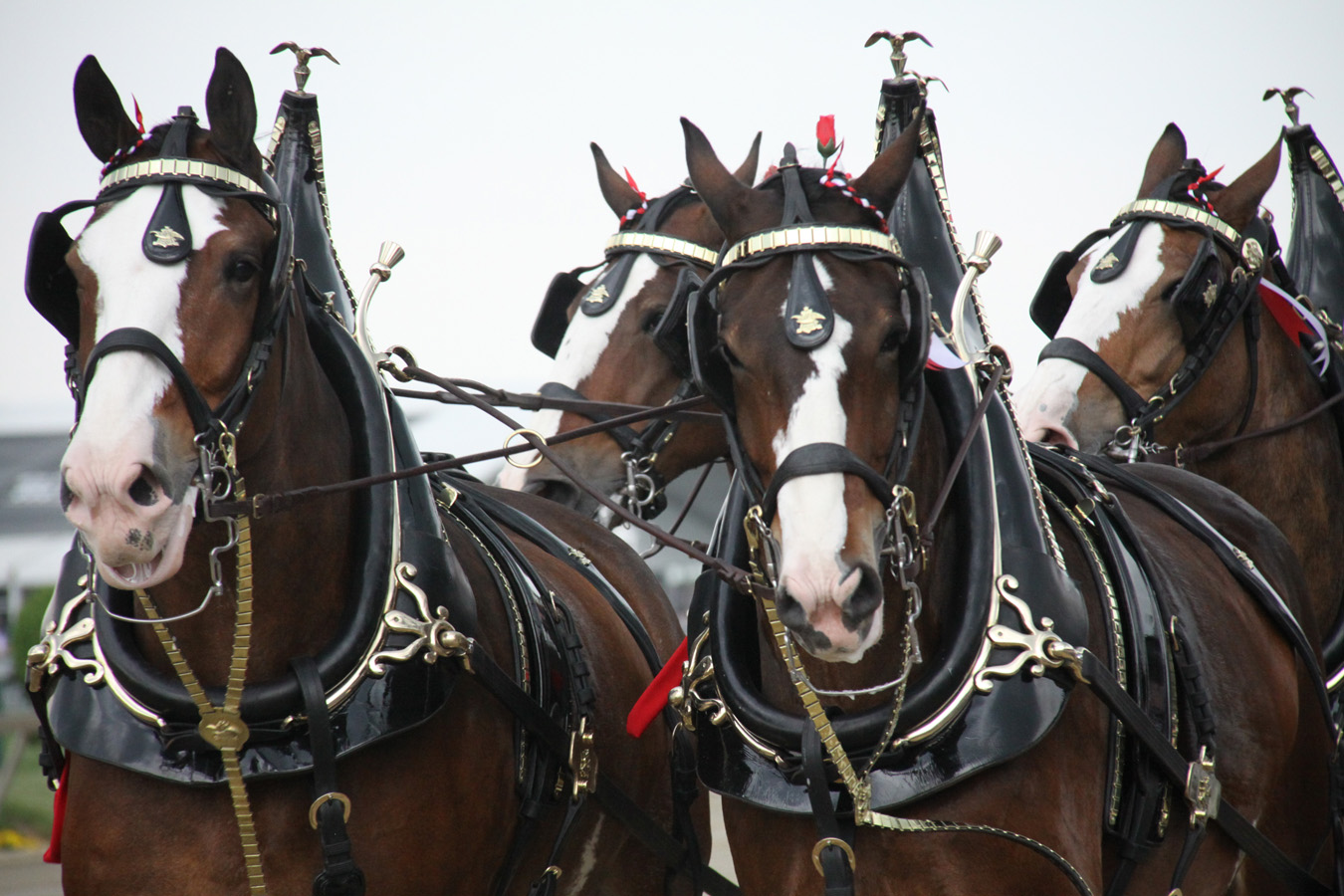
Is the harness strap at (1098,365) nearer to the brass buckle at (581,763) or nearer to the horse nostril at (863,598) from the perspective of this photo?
the brass buckle at (581,763)

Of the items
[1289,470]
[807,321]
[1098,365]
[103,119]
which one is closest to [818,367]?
[807,321]

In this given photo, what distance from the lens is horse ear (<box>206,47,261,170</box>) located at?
8.63 ft

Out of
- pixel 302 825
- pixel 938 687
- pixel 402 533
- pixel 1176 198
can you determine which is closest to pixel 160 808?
pixel 302 825

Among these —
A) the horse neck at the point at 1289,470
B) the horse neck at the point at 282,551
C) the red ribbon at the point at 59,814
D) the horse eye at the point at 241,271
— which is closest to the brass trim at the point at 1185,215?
the horse neck at the point at 1289,470

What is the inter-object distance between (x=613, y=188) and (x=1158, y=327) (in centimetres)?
223

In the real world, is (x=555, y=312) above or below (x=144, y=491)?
above

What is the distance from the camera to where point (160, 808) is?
2.64 meters

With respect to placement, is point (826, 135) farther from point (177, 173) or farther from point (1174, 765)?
point (1174, 765)

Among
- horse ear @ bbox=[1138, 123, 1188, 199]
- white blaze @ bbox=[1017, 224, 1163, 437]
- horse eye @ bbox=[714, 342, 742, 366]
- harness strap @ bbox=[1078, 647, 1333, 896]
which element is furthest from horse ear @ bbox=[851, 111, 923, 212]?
horse ear @ bbox=[1138, 123, 1188, 199]

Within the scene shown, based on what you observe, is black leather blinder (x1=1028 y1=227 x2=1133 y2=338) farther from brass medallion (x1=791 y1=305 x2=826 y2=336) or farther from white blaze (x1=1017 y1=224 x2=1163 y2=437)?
brass medallion (x1=791 y1=305 x2=826 y2=336)

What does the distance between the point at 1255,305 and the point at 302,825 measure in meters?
3.44

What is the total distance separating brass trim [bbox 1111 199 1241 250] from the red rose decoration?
5.75ft

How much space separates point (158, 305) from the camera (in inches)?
93.1

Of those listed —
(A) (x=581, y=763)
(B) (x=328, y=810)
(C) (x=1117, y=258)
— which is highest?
(C) (x=1117, y=258)
